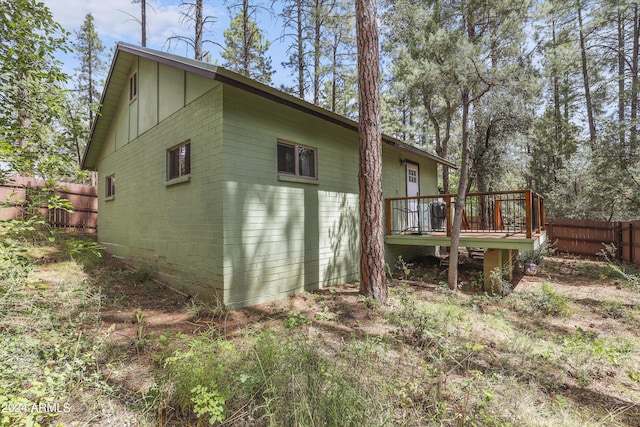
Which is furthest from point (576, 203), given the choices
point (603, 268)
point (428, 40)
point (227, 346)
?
point (227, 346)

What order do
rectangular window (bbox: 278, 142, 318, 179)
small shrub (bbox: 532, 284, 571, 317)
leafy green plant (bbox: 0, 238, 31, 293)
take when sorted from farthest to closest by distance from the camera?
1. rectangular window (bbox: 278, 142, 318, 179)
2. small shrub (bbox: 532, 284, 571, 317)
3. leafy green plant (bbox: 0, 238, 31, 293)

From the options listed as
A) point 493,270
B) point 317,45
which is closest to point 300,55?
point 317,45

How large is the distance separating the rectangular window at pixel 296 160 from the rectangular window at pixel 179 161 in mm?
1892

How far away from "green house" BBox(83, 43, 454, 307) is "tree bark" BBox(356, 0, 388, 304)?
1.22 metres

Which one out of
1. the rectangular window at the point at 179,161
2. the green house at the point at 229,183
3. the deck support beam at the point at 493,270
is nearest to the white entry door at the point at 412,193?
the green house at the point at 229,183

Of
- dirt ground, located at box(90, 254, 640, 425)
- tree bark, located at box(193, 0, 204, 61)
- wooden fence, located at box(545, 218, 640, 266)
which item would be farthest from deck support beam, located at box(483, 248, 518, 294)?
tree bark, located at box(193, 0, 204, 61)

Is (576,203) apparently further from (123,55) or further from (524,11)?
(123,55)

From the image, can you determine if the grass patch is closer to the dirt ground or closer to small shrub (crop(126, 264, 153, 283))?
the dirt ground

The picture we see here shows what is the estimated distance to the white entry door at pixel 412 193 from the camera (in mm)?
9301

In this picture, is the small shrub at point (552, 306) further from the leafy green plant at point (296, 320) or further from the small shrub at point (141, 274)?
the small shrub at point (141, 274)

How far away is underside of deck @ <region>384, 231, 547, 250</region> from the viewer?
19.9ft

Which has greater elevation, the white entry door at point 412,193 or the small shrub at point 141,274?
the white entry door at point 412,193

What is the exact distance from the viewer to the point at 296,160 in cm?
616

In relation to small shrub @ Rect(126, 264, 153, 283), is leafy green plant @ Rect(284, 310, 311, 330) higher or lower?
lower
